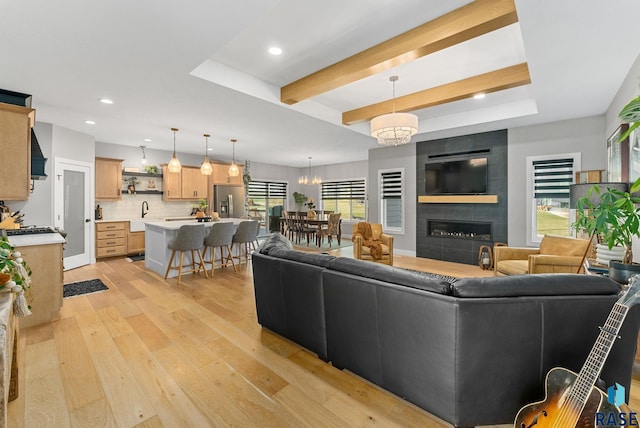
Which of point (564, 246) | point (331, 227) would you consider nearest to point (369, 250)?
point (564, 246)

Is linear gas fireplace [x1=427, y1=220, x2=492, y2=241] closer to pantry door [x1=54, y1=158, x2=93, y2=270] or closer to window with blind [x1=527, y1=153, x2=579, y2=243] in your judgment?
window with blind [x1=527, y1=153, x2=579, y2=243]

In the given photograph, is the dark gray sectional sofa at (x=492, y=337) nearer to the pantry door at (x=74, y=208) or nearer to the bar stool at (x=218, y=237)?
the bar stool at (x=218, y=237)

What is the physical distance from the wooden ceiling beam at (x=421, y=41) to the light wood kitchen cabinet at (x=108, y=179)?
5.22 meters

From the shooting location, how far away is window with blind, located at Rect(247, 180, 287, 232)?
997cm

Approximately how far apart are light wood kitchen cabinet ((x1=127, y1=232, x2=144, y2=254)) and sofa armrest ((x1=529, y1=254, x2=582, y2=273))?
7404 millimetres

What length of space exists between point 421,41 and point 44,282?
4.43 m

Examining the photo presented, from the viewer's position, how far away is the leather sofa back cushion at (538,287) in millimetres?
→ 1516

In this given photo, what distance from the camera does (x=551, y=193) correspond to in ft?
16.5

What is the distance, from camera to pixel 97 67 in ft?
9.64

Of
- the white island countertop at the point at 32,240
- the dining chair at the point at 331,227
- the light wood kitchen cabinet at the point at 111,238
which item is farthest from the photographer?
the dining chair at the point at 331,227

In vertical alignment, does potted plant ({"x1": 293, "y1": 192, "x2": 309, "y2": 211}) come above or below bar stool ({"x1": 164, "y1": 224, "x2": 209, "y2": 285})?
above

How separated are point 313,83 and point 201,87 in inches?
53.1

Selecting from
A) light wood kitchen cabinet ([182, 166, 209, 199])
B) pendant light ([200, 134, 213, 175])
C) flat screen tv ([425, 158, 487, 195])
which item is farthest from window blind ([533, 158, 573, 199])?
light wood kitchen cabinet ([182, 166, 209, 199])

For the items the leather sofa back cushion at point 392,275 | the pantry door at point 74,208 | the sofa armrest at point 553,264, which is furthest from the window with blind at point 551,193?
the pantry door at point 74,208
